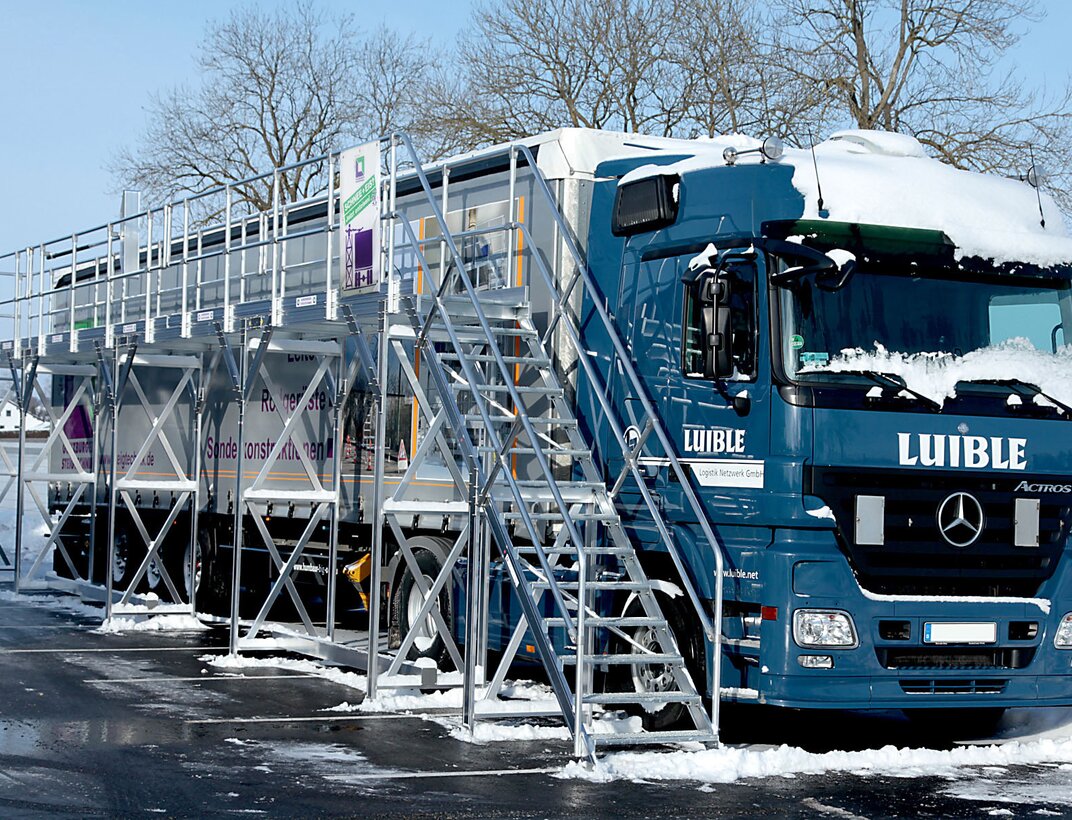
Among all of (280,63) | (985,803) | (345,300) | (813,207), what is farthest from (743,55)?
(985,803)

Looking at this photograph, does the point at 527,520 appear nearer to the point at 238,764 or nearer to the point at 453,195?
the point at 238,764

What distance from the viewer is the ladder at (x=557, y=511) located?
9.80 m

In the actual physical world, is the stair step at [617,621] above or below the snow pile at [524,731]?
above

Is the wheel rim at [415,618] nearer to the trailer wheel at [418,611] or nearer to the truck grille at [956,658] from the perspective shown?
the trailer wheel at [418,611]

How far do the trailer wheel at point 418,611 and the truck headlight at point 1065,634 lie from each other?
4836 millimetres

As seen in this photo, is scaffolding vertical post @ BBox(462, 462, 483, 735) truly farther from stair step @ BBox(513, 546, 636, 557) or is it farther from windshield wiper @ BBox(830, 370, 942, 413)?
windshield wiper @ BBox(830, 370, 942, 413)

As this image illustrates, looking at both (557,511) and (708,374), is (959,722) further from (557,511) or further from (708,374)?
(708,374)

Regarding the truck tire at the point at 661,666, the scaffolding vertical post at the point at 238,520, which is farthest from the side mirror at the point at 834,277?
the scaffolding vertical post at the point at 238,520

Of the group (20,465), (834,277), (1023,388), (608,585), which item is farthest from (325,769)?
(20,465)

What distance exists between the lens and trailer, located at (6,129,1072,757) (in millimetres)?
9680

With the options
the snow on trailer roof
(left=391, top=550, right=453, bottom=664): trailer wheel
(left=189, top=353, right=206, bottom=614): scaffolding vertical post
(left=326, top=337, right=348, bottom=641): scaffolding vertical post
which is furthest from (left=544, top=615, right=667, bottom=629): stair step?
(left=189, top=353, right=206, bottom=614): scaffolding vertical post

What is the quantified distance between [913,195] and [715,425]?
189 centimetres

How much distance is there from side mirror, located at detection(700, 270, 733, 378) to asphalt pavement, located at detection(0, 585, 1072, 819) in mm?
2478

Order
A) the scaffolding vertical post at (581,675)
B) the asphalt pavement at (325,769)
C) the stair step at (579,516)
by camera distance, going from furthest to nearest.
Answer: the stair step at (579,516) → the scaffolding vertical post at (581,675) → the asphalt pavement at (325,769)
